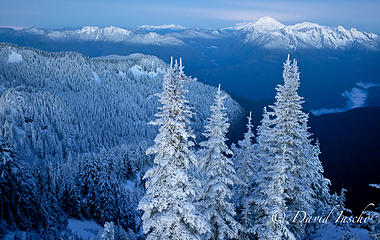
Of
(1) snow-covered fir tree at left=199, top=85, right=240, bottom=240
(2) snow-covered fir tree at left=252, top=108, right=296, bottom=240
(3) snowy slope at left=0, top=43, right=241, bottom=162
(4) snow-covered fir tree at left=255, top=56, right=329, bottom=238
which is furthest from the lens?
(3) snowy slope at left=0, top=43, right=241, bottom=162

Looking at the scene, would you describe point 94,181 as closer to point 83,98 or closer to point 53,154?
point 53,154

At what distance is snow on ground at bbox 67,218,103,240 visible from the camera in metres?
38.3

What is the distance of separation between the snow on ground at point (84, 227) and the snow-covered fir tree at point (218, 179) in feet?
95.0

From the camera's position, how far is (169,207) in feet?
39.5

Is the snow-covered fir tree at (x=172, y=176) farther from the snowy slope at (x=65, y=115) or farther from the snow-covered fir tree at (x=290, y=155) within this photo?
the snowy slope at (x=65, y=115)

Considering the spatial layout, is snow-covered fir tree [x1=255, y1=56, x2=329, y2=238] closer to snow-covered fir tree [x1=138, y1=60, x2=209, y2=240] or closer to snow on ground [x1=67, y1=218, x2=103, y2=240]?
snow-covered fir tree [x1=138, y1=60, x2=209, y2=240]

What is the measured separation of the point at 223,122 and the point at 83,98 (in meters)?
A: 185

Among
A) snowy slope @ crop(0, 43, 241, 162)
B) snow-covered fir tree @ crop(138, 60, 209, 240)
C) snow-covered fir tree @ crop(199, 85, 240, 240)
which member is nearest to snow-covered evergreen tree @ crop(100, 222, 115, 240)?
snow-covered fir tree @ crop(199, 85, 240, 240)

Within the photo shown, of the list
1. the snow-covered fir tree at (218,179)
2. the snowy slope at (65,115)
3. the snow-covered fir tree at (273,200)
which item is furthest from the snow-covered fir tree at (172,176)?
the snowy slope at (65,115)

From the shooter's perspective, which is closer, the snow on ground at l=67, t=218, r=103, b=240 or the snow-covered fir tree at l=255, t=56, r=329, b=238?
the snow-covered fir tree at l=255, t=56, r=329, b=238

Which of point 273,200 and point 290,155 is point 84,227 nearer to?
point 273,200

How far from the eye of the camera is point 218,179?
15.1m

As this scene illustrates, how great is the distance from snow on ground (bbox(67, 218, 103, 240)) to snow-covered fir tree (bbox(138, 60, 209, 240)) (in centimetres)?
3103

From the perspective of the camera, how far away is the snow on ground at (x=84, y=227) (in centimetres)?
3834
